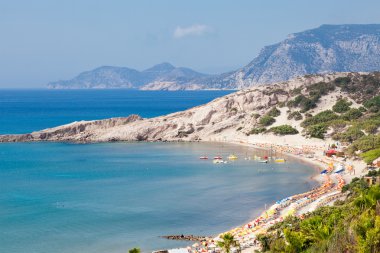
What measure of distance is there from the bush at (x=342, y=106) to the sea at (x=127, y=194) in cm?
2004

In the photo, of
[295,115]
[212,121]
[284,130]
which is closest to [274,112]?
[295,115]

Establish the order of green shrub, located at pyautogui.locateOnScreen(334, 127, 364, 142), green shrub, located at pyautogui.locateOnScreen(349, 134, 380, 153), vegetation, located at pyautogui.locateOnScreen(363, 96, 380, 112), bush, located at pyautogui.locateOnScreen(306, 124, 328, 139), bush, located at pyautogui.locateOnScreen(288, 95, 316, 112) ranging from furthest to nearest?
bush, located at pyautogui.locateOnScreen(288, 95, 316, 112) < vegetation, located at pyautogui.locateOnScreen(363, 96, 380, 112) < bush, located at pyautogui.locateOnScreen(306, 124, 328, 139) < green shrub, located at pyautogui.locateOnScreen(334, 127, 364, 142) < green shrub, located at pyautogui.locateOnScreen(349, 134, 380, 153)

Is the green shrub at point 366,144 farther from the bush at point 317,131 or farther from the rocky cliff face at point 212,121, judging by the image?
the rocky cliff face at point 212,121

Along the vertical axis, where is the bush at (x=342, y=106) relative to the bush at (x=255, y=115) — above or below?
above

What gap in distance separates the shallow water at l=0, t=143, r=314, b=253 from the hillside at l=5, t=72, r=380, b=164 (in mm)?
12934

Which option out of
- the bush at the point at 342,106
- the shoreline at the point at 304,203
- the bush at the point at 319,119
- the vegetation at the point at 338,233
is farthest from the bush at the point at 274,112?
the vegetation at the point at 338,233

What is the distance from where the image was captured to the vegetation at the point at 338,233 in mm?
24344

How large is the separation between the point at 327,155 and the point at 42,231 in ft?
146

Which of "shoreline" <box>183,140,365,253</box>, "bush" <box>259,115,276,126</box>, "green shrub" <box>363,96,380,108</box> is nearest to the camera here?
"shoreline" <box>183,140,365,253</box>

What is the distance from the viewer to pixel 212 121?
10225 cm

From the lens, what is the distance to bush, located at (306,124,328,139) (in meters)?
85.8

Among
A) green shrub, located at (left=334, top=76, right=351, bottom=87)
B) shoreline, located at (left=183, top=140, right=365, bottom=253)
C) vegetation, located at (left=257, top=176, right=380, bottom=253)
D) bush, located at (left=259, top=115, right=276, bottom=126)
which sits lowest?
shoreline, located at (left=183, top=140, right=365, bottom=253)

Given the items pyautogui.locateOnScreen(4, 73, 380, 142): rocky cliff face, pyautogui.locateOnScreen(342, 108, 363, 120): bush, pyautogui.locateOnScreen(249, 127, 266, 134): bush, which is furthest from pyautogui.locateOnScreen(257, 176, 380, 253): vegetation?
pyautogui.locateOnScreen(4, 73, 380, 142): rocky cliff face

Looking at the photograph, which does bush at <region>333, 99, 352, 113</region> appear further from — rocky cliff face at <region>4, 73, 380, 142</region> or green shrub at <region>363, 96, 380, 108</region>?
green shrub at <region>363, 96, 380, 108</region>
